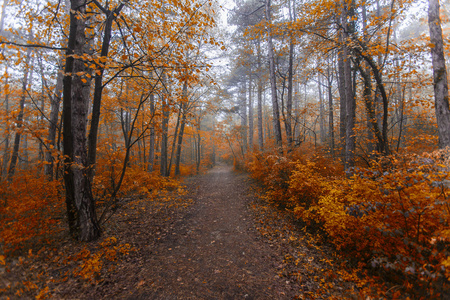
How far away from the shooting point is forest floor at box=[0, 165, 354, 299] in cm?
273

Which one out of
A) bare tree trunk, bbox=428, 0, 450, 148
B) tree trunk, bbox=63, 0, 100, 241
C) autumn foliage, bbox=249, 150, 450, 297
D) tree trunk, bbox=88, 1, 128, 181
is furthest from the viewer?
bare tree trunk, bbox=428, 0, 450, 148

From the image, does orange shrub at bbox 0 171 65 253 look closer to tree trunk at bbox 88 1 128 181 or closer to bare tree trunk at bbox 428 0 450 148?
tree trunk at bbox 88 1 128 181

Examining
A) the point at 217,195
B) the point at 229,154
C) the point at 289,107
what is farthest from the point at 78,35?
the point at 229,154

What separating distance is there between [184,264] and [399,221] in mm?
3748

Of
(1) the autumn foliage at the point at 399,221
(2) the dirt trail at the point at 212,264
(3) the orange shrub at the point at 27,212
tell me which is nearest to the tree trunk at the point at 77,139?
(3) the orange shrub at the point at 27,212

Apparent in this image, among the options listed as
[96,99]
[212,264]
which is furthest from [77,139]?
[212,264]

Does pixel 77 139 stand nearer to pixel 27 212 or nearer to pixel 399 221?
pixel 27 212

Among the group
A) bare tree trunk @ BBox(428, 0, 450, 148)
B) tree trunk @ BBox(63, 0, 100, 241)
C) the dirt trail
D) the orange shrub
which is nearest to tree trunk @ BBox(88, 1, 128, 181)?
tree trunk @ BBox(63, 0, 100, 241)

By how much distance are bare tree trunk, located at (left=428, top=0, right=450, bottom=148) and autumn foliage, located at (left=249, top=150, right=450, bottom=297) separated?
257 centimetres

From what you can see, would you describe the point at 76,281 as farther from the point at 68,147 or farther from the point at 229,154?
the point at 229,154

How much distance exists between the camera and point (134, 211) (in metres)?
5.95

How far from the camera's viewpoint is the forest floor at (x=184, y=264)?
2.73 m

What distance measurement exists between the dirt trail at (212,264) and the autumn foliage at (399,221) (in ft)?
4.72

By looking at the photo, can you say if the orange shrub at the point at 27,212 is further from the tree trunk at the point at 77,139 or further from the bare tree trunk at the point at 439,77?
the bare tree trunk at the point at 439,77
